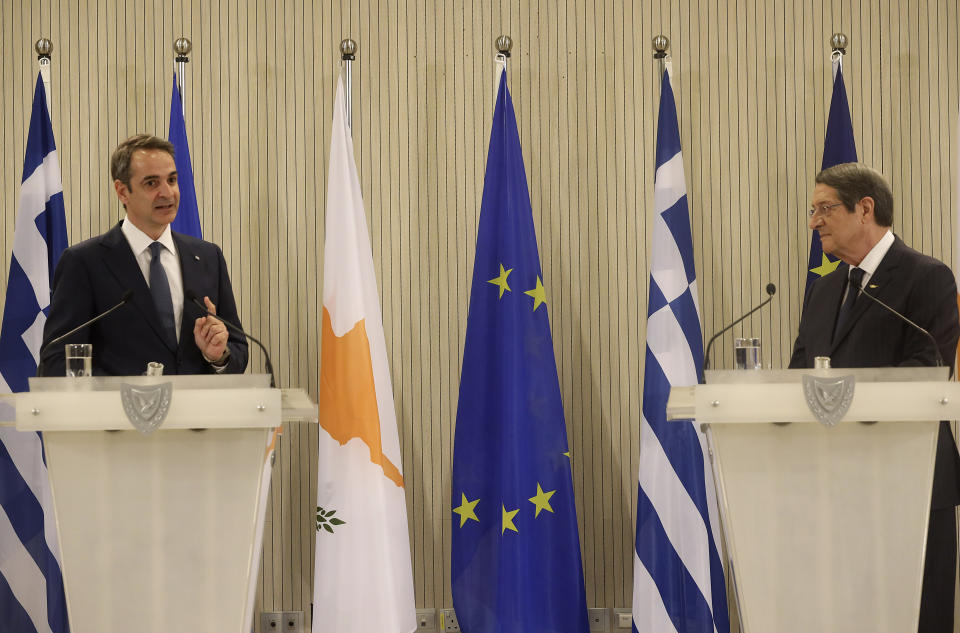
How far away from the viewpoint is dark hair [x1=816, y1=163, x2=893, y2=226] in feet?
9.90

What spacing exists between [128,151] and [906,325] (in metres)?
2.44

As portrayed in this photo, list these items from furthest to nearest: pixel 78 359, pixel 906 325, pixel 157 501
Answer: pixel 906 325 < pixel 78 359 < pixel 157 501

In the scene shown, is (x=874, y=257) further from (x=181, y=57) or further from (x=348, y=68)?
(x=181, y=57)

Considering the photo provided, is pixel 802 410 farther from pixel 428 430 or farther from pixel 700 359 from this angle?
pixel 428 430

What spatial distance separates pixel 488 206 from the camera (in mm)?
Result: 3863

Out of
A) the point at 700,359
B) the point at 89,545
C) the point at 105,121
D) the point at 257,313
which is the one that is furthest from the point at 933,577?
the point at 105,121

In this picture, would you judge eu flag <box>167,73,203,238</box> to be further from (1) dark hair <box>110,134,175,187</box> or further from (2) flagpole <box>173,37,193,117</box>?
(1) dark hair <box>110,134,175,187</box>

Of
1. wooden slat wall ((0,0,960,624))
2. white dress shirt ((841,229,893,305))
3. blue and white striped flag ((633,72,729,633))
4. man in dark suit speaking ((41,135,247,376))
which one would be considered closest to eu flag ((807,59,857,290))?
wooden slat wall ((0,0,960,624))

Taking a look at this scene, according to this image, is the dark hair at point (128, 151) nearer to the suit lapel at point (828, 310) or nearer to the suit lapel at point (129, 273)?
the suit lapel at point (129, 273)

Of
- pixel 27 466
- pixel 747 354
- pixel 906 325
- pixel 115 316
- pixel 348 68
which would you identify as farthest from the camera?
pixel 348 68

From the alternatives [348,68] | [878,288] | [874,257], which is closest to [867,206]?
[874,257]

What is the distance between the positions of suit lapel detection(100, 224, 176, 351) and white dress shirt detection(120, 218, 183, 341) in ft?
0.07

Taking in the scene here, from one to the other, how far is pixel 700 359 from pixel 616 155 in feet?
3.22

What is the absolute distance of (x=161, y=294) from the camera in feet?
9.66
